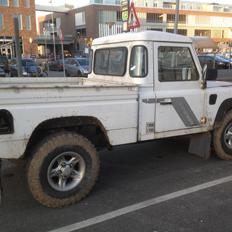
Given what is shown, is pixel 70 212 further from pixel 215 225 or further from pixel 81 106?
pixel 215 225

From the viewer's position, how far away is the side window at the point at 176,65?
5.52 metres

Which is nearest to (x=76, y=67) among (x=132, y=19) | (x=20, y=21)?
(x=132, y=19)

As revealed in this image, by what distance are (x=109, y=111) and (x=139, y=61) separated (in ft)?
3.16

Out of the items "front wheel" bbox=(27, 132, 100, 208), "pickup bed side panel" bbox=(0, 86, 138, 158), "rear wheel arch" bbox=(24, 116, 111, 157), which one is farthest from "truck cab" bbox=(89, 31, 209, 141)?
"front wheel" bbox=(27, 132, 100, 208)

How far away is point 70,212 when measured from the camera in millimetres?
4656

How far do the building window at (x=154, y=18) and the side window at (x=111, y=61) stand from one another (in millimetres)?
99008

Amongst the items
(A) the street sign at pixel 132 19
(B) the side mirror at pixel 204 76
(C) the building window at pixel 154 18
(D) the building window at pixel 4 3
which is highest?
(D) the building window at pixel 4 3

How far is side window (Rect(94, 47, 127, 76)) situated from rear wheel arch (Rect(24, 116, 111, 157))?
3.60 ft

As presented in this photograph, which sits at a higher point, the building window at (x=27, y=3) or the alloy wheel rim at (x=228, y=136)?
the building window at (x=27, y=3)

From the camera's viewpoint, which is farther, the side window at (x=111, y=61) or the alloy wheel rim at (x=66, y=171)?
the side window at (x=111, y=61)

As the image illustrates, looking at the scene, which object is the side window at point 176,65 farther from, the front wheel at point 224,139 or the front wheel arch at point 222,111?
the front wheel at point 224,139

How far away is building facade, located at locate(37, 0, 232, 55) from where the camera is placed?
319ft

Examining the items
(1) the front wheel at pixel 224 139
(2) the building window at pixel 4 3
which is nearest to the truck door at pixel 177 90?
(1) the front wheel at pixel 224 139

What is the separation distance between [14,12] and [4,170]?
73.4 metres
